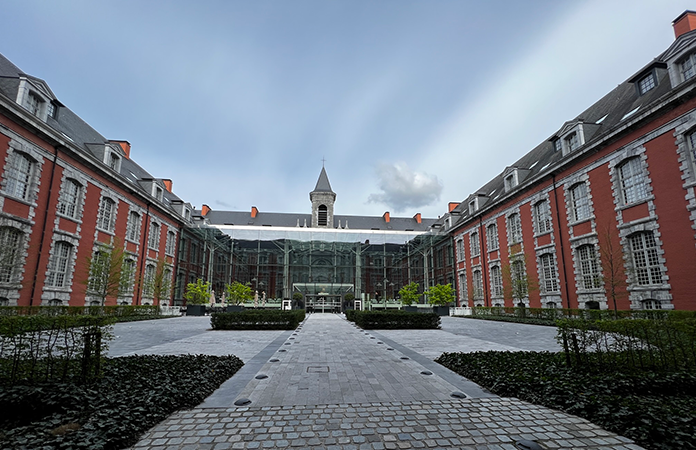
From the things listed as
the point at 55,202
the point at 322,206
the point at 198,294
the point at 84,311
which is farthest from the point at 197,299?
the point at 322,206

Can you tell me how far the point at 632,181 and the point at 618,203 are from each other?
1169mm

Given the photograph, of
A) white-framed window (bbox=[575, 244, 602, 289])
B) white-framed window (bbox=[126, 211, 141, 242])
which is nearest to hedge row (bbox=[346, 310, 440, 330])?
white-framed window (bbox=[575, 244, 602, 289])

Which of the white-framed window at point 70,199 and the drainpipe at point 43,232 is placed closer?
the drainpipe at point 43,232

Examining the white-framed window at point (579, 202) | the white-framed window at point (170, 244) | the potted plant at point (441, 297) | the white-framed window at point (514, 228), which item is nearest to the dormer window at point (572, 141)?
the white-framed window at point (579, 202)

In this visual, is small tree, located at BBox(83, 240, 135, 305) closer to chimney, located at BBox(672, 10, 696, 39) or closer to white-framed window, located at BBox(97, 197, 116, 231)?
white-framed window, located at BBox(97, 197, 116, 231)

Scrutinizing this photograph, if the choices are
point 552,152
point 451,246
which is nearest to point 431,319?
point 552,152

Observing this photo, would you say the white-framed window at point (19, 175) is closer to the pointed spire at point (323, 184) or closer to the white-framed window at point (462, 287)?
the white-framed window at point (462, 287)

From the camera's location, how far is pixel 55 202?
18.3 metres

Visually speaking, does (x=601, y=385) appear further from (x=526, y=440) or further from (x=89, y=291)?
(x=89, y=291)

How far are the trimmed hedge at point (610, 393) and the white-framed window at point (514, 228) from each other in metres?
20.6

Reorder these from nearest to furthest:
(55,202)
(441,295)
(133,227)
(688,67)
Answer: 1. (688,67)
2. (55,202)
3. (133,227)
4. (441,295)

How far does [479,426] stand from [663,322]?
13.9ft

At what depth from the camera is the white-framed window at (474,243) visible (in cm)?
3137

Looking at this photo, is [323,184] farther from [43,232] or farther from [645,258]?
[645,258]
